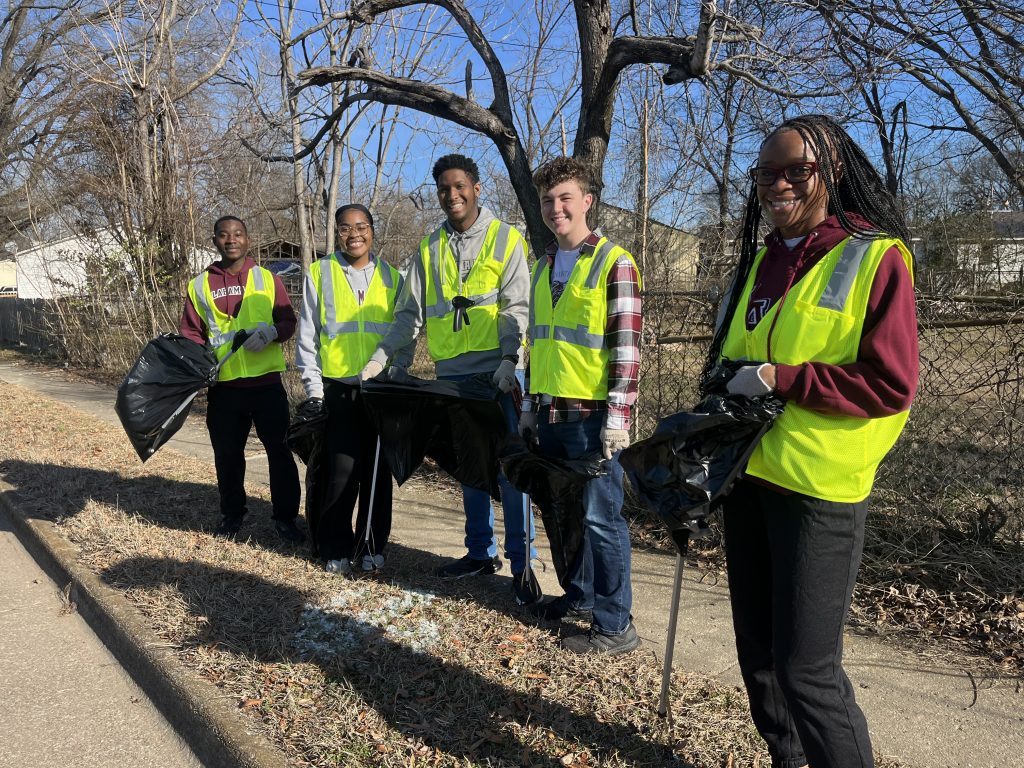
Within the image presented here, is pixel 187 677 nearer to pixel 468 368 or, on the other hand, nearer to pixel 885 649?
pixel 468 368

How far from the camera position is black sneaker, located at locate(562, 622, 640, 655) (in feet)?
11.0

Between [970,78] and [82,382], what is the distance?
47.3ft

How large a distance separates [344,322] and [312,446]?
2.42 ft

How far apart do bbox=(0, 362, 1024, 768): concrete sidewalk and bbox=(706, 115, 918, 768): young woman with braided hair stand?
1045mm

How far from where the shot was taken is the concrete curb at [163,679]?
9.20 feet

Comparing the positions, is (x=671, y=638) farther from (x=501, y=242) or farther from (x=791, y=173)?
(x=501, y=242)

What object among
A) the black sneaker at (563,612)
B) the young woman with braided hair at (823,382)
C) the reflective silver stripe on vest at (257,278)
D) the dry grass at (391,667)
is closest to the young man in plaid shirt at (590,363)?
the black sneaker at (563,612)

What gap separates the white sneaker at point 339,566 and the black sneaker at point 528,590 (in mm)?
1048

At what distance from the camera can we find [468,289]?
3973 mm

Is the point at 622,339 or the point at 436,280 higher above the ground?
the point at 436,280

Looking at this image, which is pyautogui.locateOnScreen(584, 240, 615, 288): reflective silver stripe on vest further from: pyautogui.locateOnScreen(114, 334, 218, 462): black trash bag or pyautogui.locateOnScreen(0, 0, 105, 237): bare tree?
pyautogui.locateOnScreen(0, 0, 105, 237): bare tree

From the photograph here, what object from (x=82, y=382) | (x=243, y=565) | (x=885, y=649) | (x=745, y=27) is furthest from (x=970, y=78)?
(x=82, y=382)

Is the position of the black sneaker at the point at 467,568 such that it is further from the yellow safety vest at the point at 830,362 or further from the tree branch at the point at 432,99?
the tree branch at the point at 432,99

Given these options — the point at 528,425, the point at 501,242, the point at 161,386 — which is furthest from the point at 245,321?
the point at 528,425
